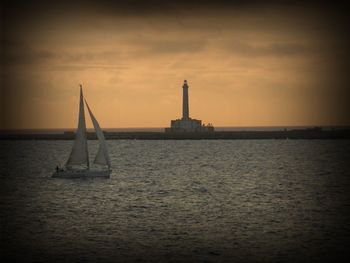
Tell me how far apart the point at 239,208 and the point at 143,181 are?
19183 mm

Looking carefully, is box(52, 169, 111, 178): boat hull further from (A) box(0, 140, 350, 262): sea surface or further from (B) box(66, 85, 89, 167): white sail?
(B) box(66, 85, 89, 167): white sail

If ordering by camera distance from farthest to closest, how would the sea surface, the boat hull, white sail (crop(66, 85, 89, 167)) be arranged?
the boat hull → white sail (crop(66, 85, 89, 167)) → the sea surface

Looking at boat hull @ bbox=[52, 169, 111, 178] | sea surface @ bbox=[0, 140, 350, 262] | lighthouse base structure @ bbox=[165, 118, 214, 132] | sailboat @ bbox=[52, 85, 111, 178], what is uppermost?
lighthouse base structure @ bbox=[165, 118, 214, 132]

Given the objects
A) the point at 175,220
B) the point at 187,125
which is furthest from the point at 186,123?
the point at 175,220

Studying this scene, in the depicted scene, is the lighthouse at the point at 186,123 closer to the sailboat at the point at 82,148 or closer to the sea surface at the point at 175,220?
the sea surface at the point at 175,220

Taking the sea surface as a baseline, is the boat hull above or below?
above

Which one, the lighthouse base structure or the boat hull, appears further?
the lighthouse base structure

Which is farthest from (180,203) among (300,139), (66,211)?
(300,139)

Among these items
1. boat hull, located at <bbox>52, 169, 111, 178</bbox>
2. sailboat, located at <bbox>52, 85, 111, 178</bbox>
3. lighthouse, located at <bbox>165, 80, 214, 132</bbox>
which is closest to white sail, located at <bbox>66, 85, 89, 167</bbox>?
sailboat, located at <bbox>52, 85, 111, 178</bbox>

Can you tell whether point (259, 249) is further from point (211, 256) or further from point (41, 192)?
point (41, 192)

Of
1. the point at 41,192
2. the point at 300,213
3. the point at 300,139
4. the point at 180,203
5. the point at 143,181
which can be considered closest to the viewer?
the point at 300,213

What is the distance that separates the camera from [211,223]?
1216 inches

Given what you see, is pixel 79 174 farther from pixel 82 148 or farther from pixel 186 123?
pixel 186 123

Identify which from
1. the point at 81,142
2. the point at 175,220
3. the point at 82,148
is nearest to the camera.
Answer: the point at 175,220
